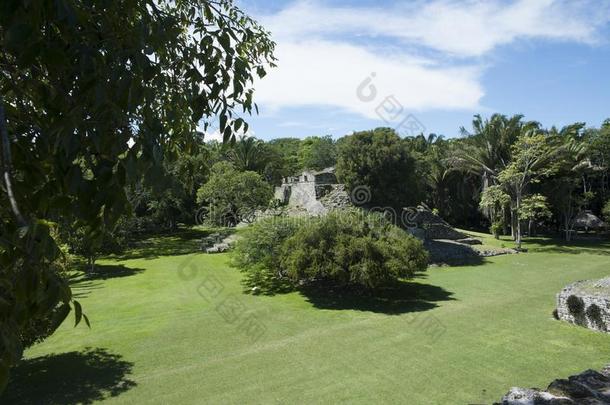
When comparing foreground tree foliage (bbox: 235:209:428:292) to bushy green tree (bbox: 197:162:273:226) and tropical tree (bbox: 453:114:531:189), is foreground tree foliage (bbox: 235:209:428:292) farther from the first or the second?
tropical tree (bbox: 453:114:531:189)

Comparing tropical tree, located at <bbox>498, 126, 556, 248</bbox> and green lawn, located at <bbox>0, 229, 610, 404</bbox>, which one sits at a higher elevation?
tropical tree, located at <bbox>498, 126, 556, 248</bbox>

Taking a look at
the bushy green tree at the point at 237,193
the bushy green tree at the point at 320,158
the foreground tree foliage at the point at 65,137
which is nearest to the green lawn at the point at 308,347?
the foreground tree foliage at the point at 65,137

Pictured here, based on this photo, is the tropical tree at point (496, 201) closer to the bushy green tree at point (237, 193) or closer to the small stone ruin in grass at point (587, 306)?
the bushy green tree at point (237, 193)

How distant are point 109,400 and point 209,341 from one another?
3.30 metres

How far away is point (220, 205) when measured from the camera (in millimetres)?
28781

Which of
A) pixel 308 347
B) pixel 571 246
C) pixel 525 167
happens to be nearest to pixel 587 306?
pixel 308 347

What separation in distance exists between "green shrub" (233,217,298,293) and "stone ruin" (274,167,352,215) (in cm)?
536

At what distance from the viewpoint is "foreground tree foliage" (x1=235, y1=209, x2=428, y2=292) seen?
14164 mm

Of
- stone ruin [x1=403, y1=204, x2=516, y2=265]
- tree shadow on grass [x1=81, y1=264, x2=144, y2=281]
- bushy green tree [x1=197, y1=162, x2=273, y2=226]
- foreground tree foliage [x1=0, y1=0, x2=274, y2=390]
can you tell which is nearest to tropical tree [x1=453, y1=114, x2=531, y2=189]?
stone ruin [x1=403, y1=204, x2=516, y2=265]

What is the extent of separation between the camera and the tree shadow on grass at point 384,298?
1380cm

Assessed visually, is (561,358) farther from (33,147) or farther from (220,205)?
(220,205)

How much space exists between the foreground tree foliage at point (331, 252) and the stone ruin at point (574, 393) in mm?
8433

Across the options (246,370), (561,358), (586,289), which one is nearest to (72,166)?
(246,370)

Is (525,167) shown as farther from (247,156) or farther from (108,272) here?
(108,272)
